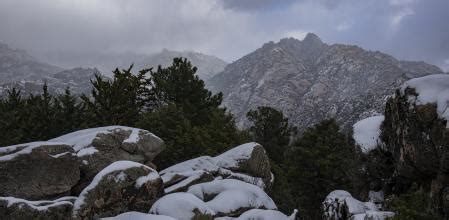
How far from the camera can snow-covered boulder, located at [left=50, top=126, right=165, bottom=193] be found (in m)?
18.9

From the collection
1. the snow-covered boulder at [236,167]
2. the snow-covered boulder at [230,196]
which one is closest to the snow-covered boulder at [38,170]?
the snow-covered boulder at [236,167]

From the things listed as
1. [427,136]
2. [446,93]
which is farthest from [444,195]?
[446,93]

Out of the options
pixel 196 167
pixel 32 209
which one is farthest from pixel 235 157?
pixel 32 209

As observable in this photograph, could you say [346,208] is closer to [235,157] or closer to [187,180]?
[187,180]

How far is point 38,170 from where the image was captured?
17000 mm

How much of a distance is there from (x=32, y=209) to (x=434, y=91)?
13565 mm

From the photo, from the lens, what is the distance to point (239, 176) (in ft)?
73.5

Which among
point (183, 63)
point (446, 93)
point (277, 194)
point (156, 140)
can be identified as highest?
point (183, 63)

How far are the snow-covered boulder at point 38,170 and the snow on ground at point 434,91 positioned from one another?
44.3 feet

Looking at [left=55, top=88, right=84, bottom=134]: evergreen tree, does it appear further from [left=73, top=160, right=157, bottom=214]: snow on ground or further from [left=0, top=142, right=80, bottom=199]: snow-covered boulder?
[left=73, top=160, right=157, bottom=214]: snow on ground

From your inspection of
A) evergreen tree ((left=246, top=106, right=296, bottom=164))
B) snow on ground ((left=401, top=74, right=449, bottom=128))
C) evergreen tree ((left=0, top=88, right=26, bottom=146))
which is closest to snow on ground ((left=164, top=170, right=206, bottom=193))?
snow on ground ((left=401, top=74, right=449, bottom=128))

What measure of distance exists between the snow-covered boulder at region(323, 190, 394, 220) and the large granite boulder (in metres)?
1.56

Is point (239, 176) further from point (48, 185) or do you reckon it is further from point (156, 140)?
point (48, 185)

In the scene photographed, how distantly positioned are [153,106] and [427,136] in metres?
31.7
